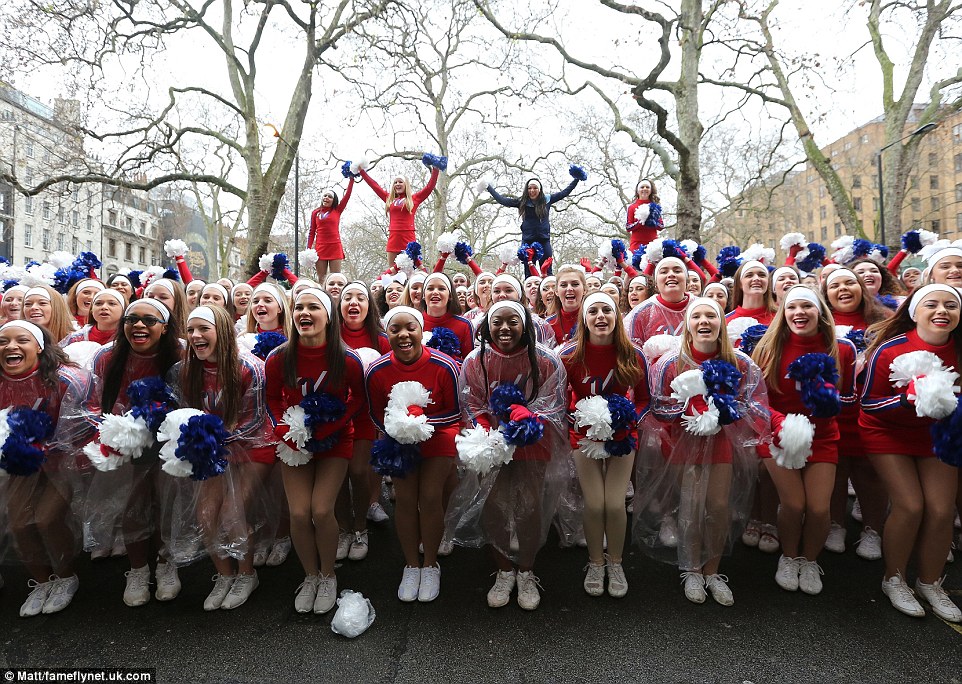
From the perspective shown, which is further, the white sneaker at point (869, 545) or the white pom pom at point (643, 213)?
the white pom pom at point (643, 213)

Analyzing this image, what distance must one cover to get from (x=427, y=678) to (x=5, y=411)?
282 cm

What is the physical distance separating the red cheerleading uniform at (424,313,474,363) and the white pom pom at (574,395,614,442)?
1.57 m

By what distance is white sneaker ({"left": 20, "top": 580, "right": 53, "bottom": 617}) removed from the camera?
3.12 meters

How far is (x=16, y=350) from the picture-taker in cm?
318

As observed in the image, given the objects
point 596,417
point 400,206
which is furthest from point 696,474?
point 400,206

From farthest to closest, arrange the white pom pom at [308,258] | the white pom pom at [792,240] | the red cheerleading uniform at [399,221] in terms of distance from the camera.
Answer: the red cheerleading uniform at [399,221] → the white pom pom at [308,258] → the white pom pom at [792,240]

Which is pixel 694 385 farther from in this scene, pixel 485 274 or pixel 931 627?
pixel 485 274

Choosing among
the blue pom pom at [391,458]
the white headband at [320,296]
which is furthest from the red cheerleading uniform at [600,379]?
the white headband at [320,296]

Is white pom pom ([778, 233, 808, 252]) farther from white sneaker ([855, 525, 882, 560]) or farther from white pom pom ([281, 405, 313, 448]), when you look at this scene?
white pom pom ([281, 405, 313, 448])

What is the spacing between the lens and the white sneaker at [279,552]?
3674 mm

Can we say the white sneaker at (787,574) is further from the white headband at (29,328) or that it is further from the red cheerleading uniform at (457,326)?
the white headband at (29,328)

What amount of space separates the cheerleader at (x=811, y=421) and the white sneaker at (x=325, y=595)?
2.75 m

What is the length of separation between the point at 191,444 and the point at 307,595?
1.14 meters

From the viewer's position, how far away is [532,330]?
10.7 ft
